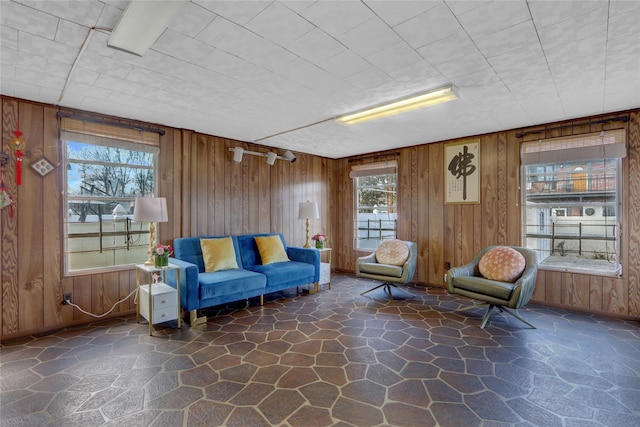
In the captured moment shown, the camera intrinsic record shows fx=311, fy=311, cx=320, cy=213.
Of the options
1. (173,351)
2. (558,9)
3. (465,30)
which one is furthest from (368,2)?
(173,351)

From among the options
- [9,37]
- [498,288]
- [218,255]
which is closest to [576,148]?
[498,288]

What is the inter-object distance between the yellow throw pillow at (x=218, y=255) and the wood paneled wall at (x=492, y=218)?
9.28 feet

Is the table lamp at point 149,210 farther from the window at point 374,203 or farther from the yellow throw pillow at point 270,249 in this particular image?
the window at point 374,203

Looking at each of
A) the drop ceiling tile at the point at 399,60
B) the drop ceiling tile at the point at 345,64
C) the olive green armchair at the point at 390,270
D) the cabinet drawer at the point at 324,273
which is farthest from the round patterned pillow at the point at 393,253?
the drop ceiling tile at the point at 345,64

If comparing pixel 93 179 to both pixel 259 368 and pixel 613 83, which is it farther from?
pixel 613 83

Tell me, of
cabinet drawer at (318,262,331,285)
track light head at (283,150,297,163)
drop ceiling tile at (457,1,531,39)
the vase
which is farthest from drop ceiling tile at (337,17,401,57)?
cabinet drawer at (318,262,331,285)

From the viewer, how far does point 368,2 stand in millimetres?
1756

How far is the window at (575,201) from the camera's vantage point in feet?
12.5

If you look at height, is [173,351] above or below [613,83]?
below

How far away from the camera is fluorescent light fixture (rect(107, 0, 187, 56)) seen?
170cm

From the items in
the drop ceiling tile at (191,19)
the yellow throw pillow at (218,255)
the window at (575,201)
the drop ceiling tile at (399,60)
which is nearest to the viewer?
the drop ceiling tile at (191,19)

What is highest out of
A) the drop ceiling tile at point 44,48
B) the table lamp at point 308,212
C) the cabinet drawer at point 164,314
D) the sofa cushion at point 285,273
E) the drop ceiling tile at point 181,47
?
the drop ceiling tile at point 44,48

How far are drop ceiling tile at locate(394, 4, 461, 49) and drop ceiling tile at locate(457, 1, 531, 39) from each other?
7cm

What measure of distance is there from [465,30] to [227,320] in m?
3.57
